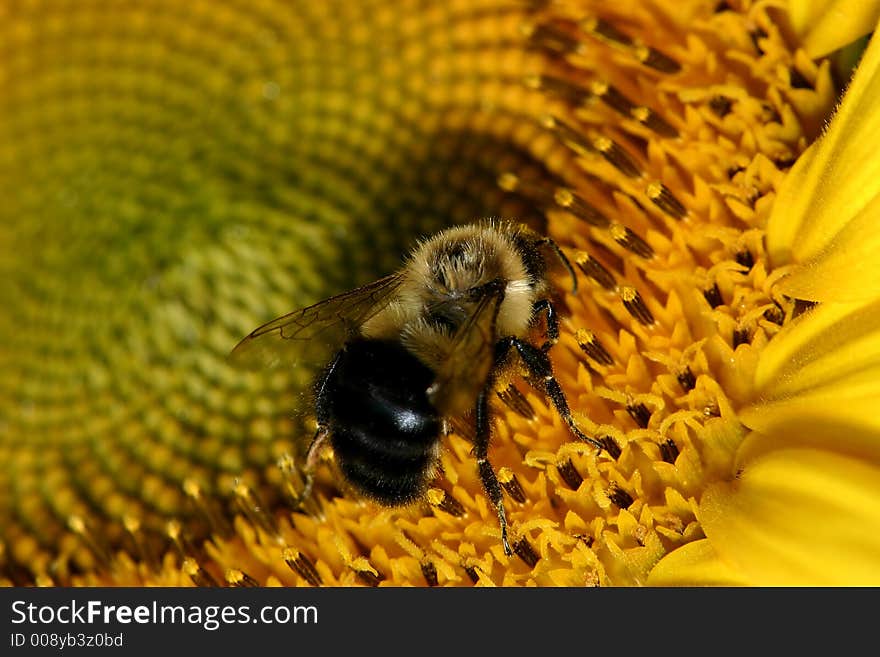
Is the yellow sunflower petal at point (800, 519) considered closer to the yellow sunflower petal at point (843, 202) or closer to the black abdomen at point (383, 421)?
the yellow sunflower petal at point (843, 202)

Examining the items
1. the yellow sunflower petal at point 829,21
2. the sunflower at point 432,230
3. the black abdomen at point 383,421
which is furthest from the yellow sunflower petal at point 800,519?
the yellow sunflower petal at point 829,21

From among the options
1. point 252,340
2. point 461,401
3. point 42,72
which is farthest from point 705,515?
point 42,72

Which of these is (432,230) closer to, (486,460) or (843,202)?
(486,460)

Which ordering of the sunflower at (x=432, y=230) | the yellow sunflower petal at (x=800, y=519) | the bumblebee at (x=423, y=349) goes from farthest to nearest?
the sunflower at (x=432, y=230), the bumblebee at (x=423, y=349), the yellow sunflower petal at (x=800, y=519)

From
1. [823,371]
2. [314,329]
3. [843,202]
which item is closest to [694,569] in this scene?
[823,371]

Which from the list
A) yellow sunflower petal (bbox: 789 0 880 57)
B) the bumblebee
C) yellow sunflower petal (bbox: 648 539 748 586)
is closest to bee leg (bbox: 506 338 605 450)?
the bumblebee

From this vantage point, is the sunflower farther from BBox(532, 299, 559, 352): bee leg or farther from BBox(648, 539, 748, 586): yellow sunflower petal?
BBox(532, 299, 559, 352): bee leg

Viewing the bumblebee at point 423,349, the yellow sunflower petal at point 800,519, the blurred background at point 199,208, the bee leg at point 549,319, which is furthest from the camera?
the blurred background at point 199,208

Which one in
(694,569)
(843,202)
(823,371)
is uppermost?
(843,202)
